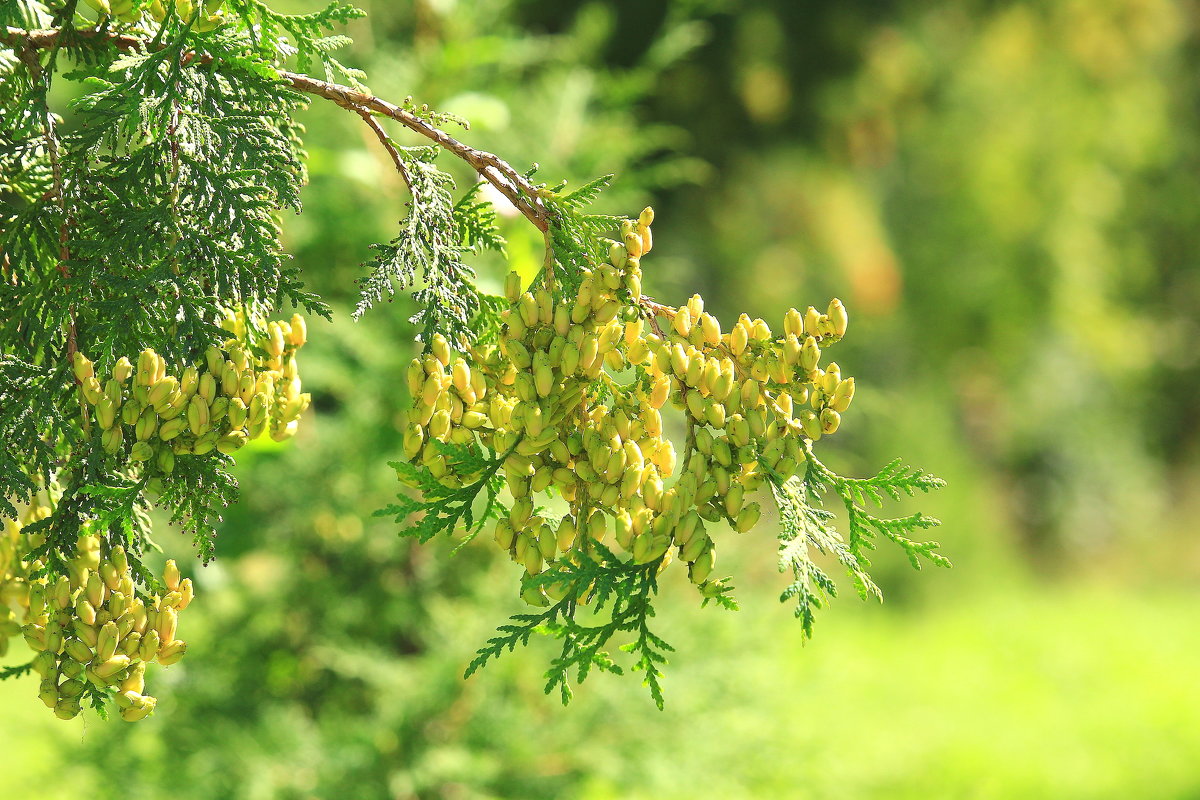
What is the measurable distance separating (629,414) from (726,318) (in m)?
5.25

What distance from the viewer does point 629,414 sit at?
2.40 ft

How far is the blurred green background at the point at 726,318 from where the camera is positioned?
2.15 meters

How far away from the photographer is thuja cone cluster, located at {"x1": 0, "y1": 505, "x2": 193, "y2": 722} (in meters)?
0.66

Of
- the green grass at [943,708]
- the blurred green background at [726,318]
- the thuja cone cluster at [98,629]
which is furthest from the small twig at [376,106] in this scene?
the green grass at [943,708]

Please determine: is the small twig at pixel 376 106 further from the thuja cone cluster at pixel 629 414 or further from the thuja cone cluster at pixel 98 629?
the thuja cone cluster at pixel 98 629

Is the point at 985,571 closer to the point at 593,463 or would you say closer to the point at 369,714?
the point at 369,714

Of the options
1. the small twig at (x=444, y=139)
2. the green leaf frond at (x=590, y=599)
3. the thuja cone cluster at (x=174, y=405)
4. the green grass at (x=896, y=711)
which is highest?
the green grass at (x=896, y=711)

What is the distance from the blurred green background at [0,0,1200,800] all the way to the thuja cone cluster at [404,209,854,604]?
0.76m

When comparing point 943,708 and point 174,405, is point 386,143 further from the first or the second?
point 943,708

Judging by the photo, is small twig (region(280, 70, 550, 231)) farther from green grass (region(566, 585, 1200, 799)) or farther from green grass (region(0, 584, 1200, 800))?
green grass (region(566, 585, 1200, 799))

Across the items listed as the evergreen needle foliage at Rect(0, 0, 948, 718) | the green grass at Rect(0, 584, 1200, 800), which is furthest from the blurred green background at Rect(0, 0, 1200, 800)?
the evergreen needle foliage at Rect(0, 0, 948, 718)

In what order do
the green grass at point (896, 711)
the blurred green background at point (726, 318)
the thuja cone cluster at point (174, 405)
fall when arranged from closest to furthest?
the thuja cone cluster at point (174, 405) < the blurred green background at point (726, 318) < the green grass at point (896, 711)

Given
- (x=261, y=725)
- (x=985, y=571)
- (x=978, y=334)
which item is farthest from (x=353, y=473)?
(x=985, y=571)

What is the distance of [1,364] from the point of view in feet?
2.21
